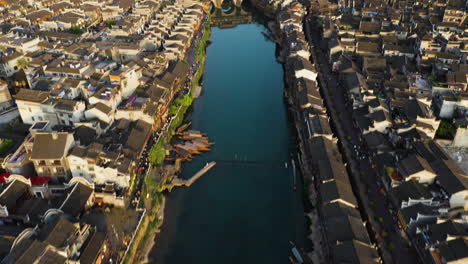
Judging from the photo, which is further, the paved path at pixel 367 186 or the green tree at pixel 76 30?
the green tree at pixel 76 30

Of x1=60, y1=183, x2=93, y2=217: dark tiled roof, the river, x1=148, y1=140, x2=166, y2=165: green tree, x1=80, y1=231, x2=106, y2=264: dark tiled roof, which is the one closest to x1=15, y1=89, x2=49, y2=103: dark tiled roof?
x1=148, y1=140, x2=166, y2=165: green tree

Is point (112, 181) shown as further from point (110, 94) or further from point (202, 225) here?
point (110, 94)

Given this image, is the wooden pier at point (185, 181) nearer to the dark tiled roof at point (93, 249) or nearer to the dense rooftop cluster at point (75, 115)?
the dense rooftop cluster at point (75, 115)

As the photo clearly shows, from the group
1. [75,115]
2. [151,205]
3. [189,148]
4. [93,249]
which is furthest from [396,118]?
[75,115]

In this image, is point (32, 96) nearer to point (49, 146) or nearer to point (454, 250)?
point (49, 146)

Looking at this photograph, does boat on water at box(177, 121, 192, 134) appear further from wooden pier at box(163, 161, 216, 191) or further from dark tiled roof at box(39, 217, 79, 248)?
dark tiled roof at box(39, 217, 79, 248)

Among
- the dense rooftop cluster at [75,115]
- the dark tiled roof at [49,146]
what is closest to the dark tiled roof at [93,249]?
the dense rooftop cluster at [75,115]
